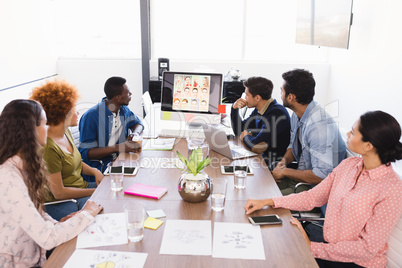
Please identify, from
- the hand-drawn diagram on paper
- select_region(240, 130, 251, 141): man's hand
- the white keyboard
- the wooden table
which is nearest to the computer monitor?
the white keyboard

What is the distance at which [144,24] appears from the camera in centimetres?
565

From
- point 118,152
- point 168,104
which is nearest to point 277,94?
point 168,104

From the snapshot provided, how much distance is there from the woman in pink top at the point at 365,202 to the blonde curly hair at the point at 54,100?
128cm

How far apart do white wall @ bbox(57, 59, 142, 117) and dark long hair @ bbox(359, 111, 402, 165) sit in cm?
450

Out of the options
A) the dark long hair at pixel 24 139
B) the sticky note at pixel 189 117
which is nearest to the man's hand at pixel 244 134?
the sticky note at pixel 189 117

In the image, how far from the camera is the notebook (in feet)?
8.44

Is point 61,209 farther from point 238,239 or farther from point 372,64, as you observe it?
point 372,64

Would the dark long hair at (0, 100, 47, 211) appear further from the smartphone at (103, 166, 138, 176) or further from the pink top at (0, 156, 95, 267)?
the smartphone at (103, 166, 138, 176)

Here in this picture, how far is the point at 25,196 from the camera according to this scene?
1.57 metres

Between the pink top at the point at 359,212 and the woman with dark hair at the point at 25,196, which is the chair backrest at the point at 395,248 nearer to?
the pink top at the point at 359,212

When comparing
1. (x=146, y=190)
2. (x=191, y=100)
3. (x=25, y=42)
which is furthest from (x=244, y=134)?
(x=25, y=42)

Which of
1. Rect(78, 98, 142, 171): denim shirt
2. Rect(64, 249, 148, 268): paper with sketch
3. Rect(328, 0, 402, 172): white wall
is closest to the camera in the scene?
Rect(64, 249, 148, 268): paper with sketch

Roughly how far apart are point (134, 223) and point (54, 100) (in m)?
1.13

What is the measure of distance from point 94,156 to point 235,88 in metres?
2.74
